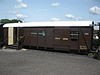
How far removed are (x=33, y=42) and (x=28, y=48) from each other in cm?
146

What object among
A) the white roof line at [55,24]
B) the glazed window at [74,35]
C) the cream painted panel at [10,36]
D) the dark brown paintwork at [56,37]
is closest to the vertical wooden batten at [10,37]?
the cream painted panel at [10,36]

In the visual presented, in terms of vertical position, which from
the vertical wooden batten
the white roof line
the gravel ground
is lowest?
the gravel ground

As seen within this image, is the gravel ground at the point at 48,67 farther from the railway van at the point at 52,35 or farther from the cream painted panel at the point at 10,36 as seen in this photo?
the cream painted panel at the point at 10,36

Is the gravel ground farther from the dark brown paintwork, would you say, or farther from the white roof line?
the white roof line

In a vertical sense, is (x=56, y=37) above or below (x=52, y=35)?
below

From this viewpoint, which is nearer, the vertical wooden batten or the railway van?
the railway van

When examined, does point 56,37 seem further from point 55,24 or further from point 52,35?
point 55,24

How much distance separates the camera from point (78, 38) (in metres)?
18.4

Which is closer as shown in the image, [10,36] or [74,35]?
[74,35]

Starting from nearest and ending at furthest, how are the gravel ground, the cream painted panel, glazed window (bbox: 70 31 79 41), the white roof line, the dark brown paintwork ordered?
the gravel ground < the dark brown paintwork < the white roof line < glazed window (bbox: 70 31 79 41) < the cream painted panel

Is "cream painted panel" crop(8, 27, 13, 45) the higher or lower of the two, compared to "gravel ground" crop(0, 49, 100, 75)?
higher

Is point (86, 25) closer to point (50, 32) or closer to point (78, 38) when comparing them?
point (78, 38)

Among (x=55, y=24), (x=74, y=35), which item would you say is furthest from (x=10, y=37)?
(x=74, y=35)

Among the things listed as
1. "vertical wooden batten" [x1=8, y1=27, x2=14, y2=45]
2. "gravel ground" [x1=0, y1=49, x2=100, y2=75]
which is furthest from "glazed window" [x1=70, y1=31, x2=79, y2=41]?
"vertical wooden batten" [x1=8, y1=27, x2=14, y2=45]
